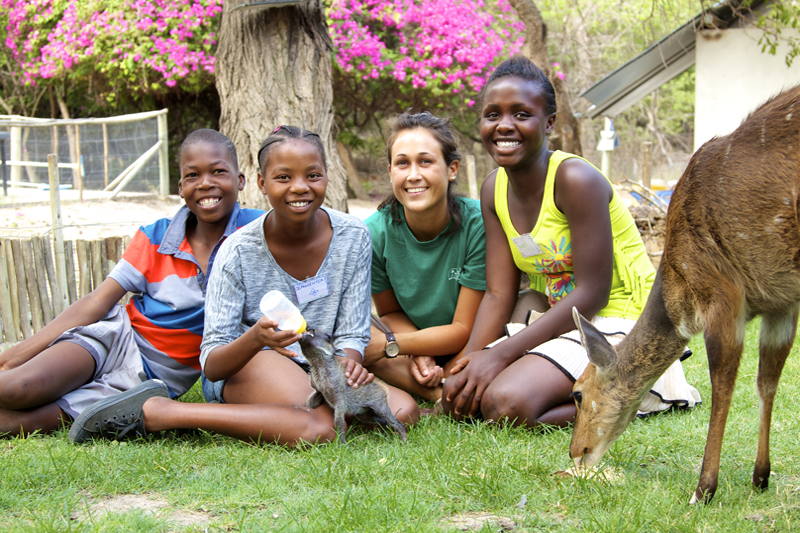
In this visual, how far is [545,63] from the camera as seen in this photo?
388 inches

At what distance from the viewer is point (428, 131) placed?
4.02 metres

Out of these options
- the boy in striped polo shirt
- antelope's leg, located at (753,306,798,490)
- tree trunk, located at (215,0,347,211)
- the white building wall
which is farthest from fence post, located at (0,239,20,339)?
the white building wall

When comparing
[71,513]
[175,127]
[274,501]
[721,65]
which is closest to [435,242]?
[274,501]

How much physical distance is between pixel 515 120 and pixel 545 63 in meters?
6.61

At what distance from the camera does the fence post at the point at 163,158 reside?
12.6 metres

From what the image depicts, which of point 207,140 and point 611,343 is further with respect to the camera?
point 207,140

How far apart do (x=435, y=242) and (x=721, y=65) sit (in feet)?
27.8

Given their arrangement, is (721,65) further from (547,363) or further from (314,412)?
(314,412)

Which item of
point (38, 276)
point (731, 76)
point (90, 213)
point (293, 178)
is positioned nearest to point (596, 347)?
point (293, 178)

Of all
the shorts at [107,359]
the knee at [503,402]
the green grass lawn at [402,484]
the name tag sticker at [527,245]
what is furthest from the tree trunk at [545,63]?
the shorts at [107,359]

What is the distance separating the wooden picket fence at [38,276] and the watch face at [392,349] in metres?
3.08

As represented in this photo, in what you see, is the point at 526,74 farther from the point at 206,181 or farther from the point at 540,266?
the point at 206,181

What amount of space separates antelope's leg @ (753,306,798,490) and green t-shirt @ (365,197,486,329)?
5.18 feet

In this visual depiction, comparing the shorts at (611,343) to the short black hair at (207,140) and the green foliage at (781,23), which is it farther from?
the green foliage at (781,23)
